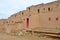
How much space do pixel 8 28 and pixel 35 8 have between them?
18.5 ft

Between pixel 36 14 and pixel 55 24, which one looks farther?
pixel 36 14

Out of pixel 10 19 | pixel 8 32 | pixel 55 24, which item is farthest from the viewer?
pixel 10 19

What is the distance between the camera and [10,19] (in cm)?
3759

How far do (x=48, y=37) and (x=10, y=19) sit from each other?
68.0 ft

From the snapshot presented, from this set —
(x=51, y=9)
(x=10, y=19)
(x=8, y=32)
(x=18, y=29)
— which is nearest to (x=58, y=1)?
(x=51, y=9)

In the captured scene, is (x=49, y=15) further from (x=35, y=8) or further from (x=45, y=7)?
(x=35, y=8)

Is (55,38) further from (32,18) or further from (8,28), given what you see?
(8,28)

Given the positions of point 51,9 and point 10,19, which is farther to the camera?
point 10,19

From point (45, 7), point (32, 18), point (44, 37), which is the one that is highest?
point (45, 7)

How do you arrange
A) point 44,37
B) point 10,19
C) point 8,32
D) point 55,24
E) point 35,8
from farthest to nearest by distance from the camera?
point 10,19 → point 35,8 → point 8,32 → point 55,24 → point 44,37

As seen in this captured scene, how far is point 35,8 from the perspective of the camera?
30.0 metres

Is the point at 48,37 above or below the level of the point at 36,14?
below

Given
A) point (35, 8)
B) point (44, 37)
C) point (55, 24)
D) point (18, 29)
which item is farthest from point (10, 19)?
point (44, 37)

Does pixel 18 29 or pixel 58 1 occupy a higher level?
pixel 58 1
